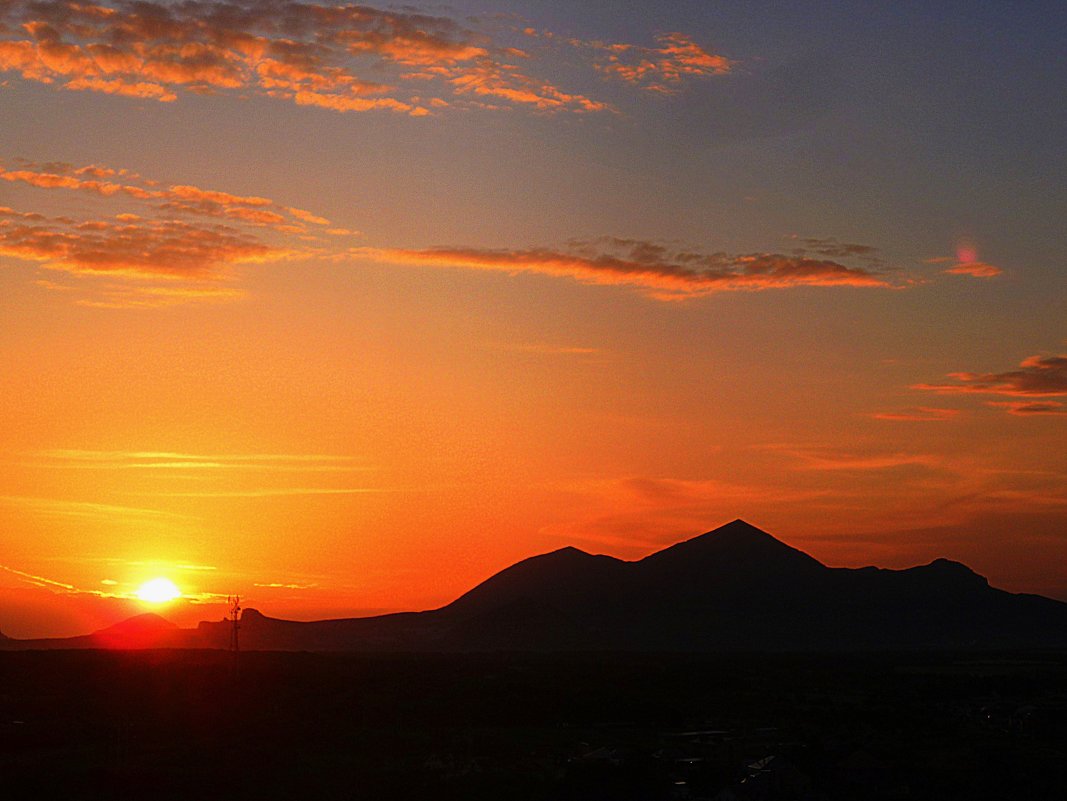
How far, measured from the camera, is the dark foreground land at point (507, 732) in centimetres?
5034

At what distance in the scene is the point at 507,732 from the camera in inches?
2864

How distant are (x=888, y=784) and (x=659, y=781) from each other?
31.9 feet

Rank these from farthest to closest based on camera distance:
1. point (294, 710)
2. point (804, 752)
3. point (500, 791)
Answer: point (294, 710) → point (804, 752) → point (500, 791)

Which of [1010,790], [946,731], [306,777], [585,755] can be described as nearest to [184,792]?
[306,777]

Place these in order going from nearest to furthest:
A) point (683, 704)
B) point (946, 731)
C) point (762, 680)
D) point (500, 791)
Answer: point (500, 791)
point (946, 731)
point (683, 704)
point (762, 680)

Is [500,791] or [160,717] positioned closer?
[500,791]

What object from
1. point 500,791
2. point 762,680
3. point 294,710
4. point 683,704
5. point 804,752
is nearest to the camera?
point 500,791

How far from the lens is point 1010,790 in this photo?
5084cm

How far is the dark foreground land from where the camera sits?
50344 mm

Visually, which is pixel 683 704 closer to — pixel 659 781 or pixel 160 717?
pixel 160 717

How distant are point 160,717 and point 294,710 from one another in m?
8.30

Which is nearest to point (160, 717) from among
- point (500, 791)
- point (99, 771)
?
point (99, 771)

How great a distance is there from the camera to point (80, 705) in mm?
80312

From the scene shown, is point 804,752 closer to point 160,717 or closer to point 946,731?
point 946,731
